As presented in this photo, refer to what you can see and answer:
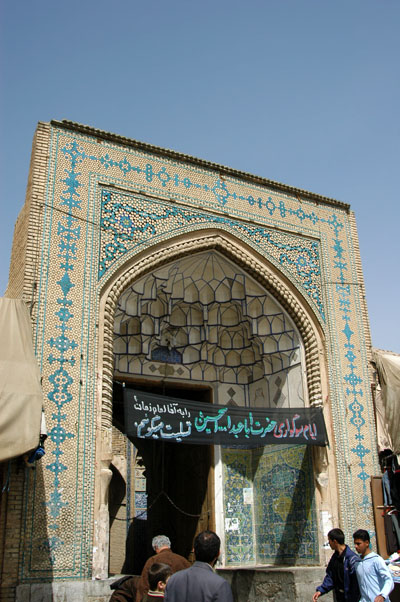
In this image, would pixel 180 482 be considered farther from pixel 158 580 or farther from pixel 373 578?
pixel 158 580

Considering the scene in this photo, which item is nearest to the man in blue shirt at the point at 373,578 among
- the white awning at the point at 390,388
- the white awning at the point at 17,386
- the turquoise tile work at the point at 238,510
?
the white awning at the point at 17,386

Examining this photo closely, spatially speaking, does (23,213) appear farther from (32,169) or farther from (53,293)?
(53,293)

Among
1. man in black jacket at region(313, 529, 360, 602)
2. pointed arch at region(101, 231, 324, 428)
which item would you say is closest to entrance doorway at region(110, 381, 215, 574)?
pointed arch at region(101, 231, 324, 428)

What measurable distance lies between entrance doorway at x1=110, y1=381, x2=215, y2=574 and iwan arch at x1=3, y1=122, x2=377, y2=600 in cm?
3

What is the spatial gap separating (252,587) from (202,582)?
190 inches

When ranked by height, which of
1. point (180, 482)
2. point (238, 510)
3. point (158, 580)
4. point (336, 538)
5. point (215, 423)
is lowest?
point (158, 580)

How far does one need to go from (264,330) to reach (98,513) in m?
3.31

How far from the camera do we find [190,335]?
327 inches

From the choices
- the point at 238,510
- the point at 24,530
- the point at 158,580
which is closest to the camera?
the point at 158,580

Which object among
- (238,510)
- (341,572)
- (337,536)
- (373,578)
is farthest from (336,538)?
(238,510)

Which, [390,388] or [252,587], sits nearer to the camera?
[252,587]

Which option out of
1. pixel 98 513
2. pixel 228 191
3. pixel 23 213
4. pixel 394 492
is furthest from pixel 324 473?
pixel 23 213

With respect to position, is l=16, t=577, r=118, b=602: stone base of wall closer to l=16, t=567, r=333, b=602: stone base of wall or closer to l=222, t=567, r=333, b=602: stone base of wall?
l=16, t=567, r=333, b=602: stone base of wall

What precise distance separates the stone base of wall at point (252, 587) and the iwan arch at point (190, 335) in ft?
0.34
